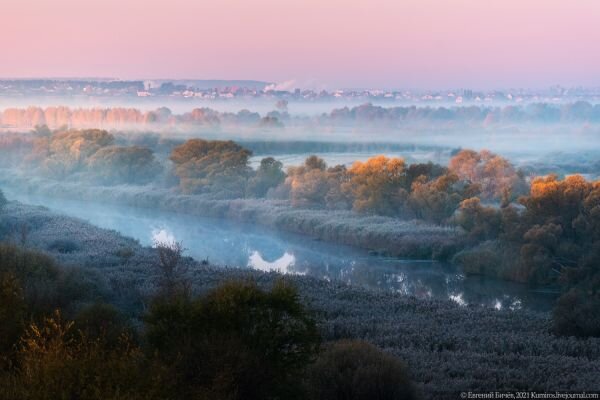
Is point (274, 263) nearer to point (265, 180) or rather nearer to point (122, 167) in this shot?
point (265, 180)

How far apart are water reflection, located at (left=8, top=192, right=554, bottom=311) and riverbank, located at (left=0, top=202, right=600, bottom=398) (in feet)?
10.6

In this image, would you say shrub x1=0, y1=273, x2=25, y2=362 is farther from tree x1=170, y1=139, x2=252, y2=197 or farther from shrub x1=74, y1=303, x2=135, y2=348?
tree x1=170, y1=139, x2=252, y2=197

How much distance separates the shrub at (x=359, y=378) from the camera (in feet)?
26.8

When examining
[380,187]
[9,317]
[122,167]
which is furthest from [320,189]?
[9,317]

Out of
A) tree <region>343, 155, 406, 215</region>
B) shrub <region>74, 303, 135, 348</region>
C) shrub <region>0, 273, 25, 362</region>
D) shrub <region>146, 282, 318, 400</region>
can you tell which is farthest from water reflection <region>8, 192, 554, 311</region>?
shrub <region>0, 273, 25, 362</region>

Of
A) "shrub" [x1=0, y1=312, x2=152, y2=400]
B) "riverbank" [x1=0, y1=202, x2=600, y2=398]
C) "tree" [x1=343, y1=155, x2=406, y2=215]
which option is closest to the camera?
"shrub" [x1=0, y1=312, x2=152, y2=400]

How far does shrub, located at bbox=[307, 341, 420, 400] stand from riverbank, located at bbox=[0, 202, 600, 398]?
29.8 inches

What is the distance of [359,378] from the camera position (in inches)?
322

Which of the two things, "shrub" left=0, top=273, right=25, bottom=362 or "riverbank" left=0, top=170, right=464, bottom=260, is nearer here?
"shrub" left=0, top=273, right=25, bottom=362

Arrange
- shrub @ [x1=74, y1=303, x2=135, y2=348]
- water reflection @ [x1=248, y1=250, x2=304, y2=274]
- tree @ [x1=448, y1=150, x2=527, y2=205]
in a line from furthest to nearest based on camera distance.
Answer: tree @ [x1=448, y1=150, x2=527, y2=205], water reflection @ [x1=248, y1=250, x2=304, y2=274], shrub @ [x1=74, y1=303, x2=135, y2=348]

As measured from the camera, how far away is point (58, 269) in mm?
14414

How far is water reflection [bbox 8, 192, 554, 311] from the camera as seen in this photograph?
69.8 ft

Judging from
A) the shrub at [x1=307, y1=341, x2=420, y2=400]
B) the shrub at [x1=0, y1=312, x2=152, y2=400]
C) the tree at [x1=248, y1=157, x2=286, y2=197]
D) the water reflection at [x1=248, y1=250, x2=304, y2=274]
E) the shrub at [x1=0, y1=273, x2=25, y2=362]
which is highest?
the shrub at [x1=0, y1=312, x2=152, y2=400]

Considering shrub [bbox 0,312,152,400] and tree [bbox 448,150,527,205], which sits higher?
shrub [bbox 0,312,152,400]
